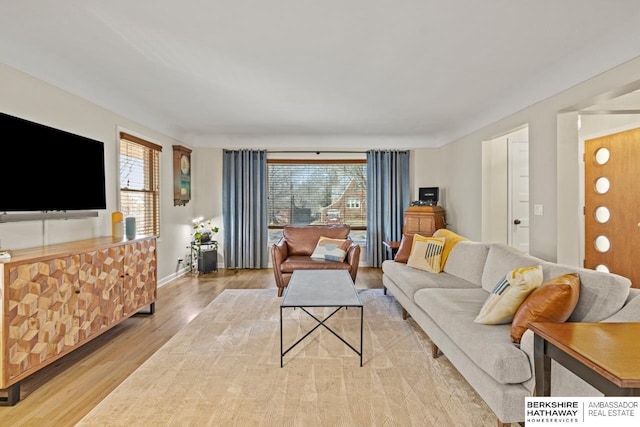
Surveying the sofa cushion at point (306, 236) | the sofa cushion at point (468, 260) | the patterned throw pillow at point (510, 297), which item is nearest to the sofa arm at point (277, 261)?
the sofa cushion at point (306, 236)

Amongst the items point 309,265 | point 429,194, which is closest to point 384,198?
point 429,194

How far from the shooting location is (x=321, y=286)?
316 centimetres

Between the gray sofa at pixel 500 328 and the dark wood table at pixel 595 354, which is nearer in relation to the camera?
the dark wood table at pixel 595 354

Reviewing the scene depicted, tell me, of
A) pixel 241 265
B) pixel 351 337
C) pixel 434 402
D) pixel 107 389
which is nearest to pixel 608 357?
pixel 434 402

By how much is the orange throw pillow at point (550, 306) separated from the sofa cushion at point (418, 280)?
52.2 inches

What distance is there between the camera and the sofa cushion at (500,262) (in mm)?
2736

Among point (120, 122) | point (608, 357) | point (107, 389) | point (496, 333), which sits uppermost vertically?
point (120, 122)

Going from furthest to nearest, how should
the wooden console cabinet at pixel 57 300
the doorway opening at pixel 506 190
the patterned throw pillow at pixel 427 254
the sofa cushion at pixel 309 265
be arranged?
the doorway opening at pixel 506 190, the sofa cushion at pixel 309 265, the patterned throw pillow at pixel 427 254, the wooden console cabinet at pixel 57 300

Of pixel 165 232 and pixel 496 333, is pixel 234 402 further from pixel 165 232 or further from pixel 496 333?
pixel 165 232

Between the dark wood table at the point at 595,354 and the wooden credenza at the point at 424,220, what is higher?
the wooden credenza at the point at 424,220

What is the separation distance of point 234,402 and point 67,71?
10.5 feet

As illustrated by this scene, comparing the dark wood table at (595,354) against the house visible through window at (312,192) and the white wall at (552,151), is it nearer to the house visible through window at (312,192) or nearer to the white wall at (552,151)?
the white wall at (552,151)

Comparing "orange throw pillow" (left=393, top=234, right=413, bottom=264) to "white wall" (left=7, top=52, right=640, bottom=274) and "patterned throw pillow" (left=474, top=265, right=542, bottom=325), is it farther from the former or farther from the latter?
"patterned throw pillow" (left=474, top=265, right=542, bottom=325)

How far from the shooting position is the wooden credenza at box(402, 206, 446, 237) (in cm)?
573
